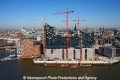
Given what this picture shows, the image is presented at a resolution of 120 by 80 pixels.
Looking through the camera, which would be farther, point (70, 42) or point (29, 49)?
point (29, 49)

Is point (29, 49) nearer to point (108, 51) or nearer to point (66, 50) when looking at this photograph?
point (66, 50)

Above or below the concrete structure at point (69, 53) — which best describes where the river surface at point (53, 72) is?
below

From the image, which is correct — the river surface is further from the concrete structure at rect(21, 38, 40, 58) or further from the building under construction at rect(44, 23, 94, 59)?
the concrete structure at rect(21, 38, 40, 58)

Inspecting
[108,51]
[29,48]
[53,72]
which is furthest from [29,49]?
[108,51]

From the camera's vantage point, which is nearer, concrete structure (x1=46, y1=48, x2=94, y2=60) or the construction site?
the construction site

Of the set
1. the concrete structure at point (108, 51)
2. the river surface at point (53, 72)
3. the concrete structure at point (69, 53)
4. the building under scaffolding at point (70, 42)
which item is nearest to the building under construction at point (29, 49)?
the building under scaffolding at point (70, 42)

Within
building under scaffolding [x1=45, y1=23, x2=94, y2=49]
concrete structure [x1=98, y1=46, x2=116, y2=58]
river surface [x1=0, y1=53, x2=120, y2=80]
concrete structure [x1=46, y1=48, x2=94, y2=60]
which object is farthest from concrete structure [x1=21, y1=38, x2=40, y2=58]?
concrete structure [x1=98, y1=46, x2=116, y2=58]

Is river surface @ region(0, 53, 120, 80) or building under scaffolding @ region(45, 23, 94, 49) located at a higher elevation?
building under scaffolding @ region(45, 23, 94, 49)

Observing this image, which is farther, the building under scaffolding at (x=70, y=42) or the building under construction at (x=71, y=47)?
the building under scaffolding at (x=70, y=42)

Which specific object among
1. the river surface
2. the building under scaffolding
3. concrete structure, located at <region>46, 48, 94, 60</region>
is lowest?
the river surface

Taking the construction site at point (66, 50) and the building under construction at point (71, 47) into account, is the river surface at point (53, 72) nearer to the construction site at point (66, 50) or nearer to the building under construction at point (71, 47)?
the construction site at point (66, 50)
